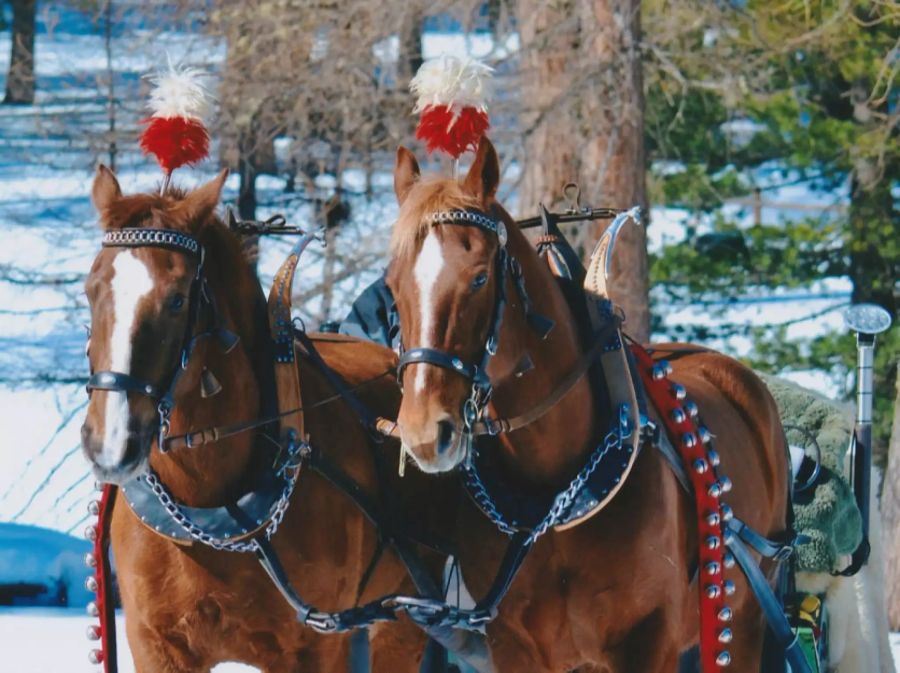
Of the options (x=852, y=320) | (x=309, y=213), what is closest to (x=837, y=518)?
(x=852, y=320)

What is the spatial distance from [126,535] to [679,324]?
835 cm

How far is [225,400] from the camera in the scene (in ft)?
13.8

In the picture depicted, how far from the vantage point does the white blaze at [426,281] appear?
3760 millimetres

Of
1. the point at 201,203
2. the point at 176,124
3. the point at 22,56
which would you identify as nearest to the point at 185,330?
the point at 201,203

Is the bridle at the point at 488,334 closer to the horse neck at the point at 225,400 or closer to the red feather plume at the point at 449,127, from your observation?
the red feather plume at the point at 449,127

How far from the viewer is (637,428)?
4250 millimetres

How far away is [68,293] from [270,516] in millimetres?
7355

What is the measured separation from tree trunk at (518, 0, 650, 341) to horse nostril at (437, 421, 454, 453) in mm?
5831

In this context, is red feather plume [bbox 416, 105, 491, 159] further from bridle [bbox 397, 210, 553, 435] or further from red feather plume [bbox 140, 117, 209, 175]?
red feather plume [bbox 140, 117, 209, 175]

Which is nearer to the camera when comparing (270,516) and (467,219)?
(467,219)

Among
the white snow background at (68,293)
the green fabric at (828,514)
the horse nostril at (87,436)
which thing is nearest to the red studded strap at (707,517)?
the green fabric at (828,514)

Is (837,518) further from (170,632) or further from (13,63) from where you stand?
(13,63)

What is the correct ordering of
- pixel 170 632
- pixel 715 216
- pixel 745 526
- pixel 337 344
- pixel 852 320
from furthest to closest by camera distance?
pixel 715 216
pixel 852 320
pixel 337 344
pixel 745 526
pixel 170 632

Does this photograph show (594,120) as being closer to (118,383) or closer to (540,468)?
(540,468)
